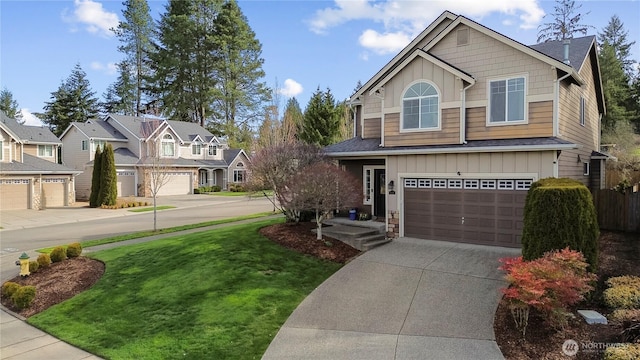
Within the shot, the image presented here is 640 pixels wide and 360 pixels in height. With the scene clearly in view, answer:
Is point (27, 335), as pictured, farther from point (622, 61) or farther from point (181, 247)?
point (622, 61)

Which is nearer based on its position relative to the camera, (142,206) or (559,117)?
(559,117)

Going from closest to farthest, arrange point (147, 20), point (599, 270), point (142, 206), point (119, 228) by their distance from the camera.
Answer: point (599, 270)
point (119, 228)
point (142, 206)
point (147, 20)

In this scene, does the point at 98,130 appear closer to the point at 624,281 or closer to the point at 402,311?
the point at 402,311

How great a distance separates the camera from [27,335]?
827cm

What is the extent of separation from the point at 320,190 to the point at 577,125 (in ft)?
32.9

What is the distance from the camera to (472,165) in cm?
1237

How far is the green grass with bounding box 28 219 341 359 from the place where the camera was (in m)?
7.03

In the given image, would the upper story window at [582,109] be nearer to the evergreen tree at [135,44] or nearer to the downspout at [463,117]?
the downspout at [463,117]

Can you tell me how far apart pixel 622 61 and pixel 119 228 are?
48.4 metres

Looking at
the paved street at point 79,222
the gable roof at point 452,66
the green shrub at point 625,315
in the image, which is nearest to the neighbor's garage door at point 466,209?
the gable roof at point 452,66

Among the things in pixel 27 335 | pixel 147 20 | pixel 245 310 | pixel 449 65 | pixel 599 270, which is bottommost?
pixel 27 335

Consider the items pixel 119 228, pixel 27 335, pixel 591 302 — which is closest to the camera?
pixel 591 302

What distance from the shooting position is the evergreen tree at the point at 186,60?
4944cm

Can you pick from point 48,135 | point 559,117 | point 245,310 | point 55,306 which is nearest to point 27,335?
point 55,306
